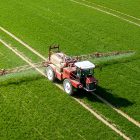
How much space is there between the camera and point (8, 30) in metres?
30.6

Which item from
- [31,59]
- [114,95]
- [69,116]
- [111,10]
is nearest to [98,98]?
[114,95]

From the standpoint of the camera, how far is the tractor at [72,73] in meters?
20.2

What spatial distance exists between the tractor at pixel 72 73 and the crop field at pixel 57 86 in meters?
0.61

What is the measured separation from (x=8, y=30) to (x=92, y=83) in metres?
12.4

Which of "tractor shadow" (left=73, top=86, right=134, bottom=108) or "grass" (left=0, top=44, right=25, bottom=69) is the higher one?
"grass" (left=0, top=44, right=25, bottom=69)

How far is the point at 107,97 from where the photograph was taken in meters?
21.0

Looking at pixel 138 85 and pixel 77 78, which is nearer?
pixel 77 78

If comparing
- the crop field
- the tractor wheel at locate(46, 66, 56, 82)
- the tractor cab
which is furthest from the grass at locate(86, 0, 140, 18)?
the tractor cab

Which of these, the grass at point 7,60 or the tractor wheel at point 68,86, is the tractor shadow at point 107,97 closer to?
the tractor wheel at point 68,86

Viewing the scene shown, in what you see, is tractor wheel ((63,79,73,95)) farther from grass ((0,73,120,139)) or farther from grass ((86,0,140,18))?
grass ((86,0,140,18))

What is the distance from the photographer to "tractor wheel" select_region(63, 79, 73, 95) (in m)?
20.6

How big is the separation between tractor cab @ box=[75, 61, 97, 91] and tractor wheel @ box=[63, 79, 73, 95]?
579 millimetres

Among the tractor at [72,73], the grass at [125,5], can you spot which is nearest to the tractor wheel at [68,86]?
the tractor at [72,73]

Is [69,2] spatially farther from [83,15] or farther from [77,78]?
[77,78]
